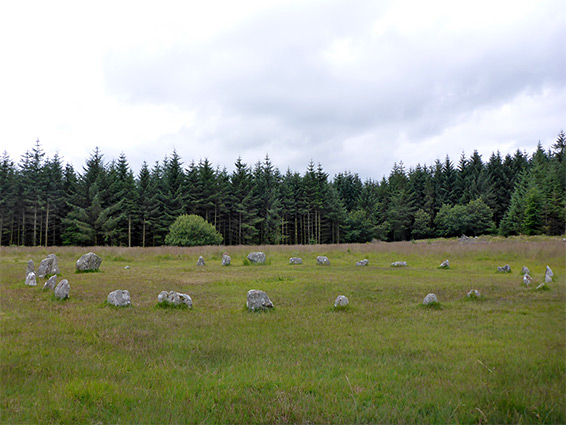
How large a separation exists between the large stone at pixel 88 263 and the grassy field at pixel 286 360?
6.69m

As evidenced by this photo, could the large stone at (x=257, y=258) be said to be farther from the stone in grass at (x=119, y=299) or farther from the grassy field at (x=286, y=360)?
the stone in grass at (x=119, y=299)

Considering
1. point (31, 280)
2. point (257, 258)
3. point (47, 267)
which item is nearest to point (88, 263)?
point (47, 267)

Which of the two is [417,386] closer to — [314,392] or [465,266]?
[314,392]

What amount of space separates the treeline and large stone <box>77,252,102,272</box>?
38.9 meters

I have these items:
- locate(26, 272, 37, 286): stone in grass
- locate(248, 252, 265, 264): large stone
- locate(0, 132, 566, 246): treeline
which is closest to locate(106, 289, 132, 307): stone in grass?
locate(26, 272, 37, 286): stone in grass

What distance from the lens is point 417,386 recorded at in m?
4.91

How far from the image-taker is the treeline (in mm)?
56844

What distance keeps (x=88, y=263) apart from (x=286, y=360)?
18034 mm

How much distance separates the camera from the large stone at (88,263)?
19.7 meters

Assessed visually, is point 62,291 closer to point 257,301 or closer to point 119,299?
point 119,299

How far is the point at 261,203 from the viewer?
71.4 metres

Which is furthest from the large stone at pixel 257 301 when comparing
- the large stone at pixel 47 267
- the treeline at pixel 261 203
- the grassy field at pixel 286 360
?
the treeline at pixel 261 203

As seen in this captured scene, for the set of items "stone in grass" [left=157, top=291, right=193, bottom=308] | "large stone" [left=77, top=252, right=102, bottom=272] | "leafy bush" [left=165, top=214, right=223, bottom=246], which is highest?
"leafy bush" [left=165, top=214, right=223, bottom=246]

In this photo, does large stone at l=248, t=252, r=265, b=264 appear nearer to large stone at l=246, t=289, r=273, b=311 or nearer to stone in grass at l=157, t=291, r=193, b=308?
stone in grass at l=157, t=291, r=193, b=308
